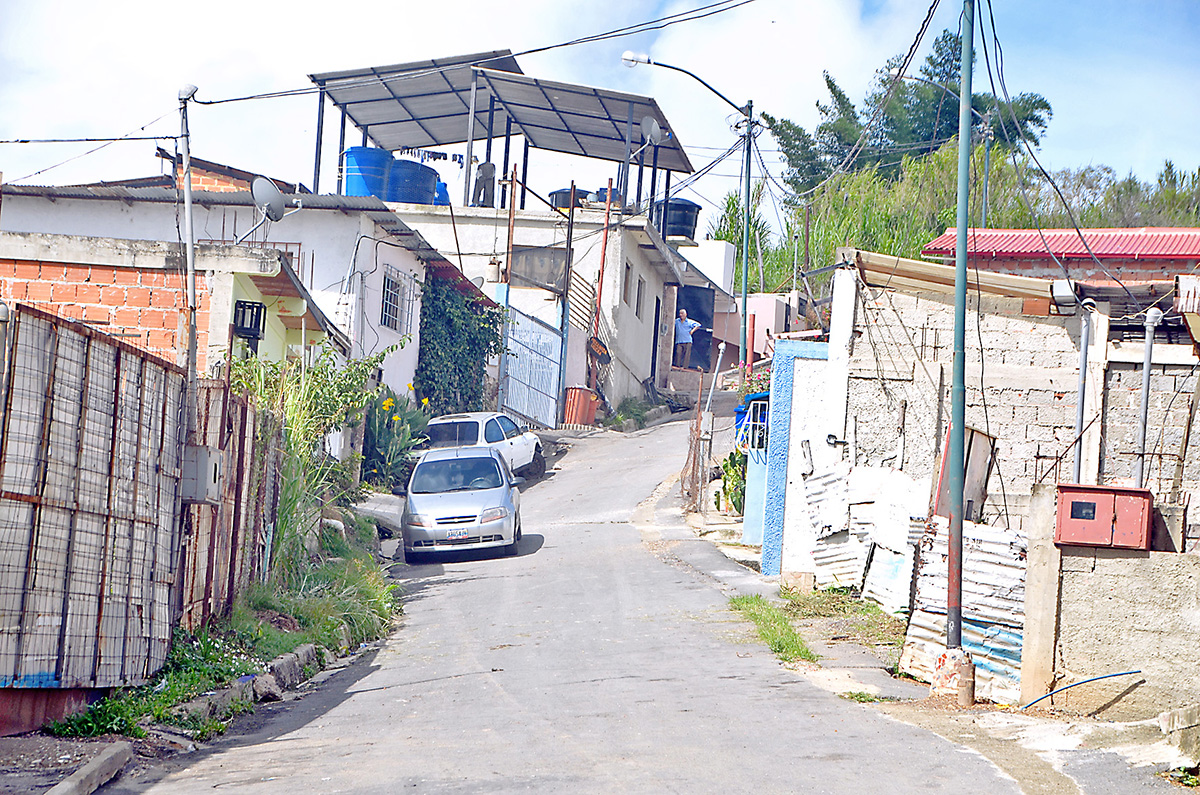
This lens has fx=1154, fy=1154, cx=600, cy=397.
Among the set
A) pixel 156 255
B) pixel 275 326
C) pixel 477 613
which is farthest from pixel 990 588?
pixel 275 326

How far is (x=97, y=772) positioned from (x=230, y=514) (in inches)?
171

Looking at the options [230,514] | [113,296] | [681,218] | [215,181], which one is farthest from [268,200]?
[681,218]

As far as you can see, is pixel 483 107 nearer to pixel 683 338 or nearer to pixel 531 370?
pixel 531 370

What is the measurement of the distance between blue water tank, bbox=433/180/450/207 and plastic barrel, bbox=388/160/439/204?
508 mm

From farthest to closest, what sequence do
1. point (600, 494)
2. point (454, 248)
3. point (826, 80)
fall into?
point (826, 80)
point (454, 248)
point (600, 494)

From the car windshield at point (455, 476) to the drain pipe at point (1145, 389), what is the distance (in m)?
8.95

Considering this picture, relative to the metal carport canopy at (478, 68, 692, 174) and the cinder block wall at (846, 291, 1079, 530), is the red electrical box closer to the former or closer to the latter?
the cinder block wall at (846, 291, 1079, 530)

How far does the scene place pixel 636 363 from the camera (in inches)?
1439

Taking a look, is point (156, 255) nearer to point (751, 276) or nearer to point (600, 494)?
point (600, 494)

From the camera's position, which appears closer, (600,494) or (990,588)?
(990,588)

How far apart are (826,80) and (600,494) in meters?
29.7

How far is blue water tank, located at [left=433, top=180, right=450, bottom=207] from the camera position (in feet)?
109

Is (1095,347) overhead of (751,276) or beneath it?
beneath

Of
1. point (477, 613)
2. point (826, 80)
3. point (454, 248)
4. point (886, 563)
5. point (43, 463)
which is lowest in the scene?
point (477, 613)
